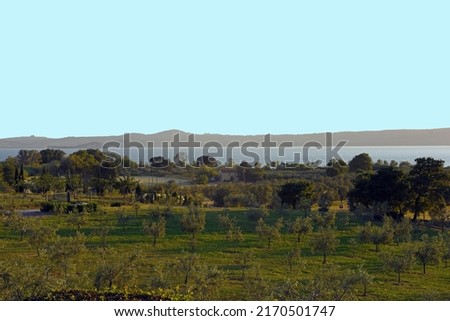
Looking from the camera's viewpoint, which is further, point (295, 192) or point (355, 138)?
point (355, 138)

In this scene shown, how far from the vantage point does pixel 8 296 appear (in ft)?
44.2

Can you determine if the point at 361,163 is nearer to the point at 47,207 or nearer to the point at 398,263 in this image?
the point at 47,207

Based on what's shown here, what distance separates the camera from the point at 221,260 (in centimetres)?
2441

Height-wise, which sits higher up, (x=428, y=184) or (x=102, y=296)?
(x=428, y=184)

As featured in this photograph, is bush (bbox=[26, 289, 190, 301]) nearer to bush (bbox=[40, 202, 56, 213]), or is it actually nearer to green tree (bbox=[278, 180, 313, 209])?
bush (bbox=[40, 202, 56, 213])

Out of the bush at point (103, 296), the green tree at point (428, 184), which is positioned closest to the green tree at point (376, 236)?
the green tree at point (428, 184)

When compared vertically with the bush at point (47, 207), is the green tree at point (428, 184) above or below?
above

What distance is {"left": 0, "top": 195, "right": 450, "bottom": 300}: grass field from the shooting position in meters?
17.7

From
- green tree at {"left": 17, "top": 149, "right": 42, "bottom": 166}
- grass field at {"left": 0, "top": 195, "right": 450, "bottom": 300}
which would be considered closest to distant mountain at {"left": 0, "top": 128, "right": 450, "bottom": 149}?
green tree at {"left": 17, "top": 149, "right": 42, "bottom": 166}

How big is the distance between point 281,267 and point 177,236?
31.5 feet

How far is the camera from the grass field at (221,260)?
1773cm

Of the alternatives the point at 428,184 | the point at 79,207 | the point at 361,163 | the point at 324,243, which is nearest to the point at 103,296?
the point at 324,243

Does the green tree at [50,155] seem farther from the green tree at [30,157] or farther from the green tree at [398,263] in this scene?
the green tree at [398,263]
